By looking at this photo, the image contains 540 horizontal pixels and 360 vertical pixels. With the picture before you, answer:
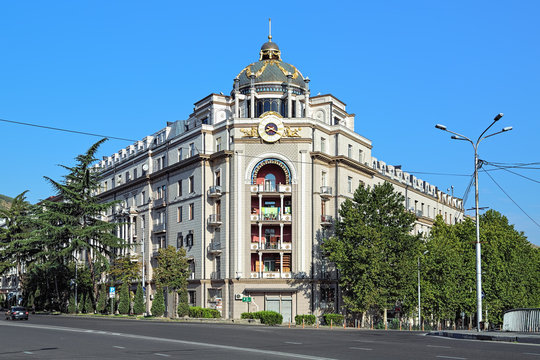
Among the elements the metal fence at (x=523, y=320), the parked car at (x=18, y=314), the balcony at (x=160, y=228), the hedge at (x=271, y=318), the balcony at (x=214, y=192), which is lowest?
the hedge at (x=271, y=318)

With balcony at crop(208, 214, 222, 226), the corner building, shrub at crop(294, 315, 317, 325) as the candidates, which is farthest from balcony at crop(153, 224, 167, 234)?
shrub at crop(294, 315, 317, 325)

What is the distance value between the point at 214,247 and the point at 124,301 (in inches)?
735

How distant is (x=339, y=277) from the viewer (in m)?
73.1

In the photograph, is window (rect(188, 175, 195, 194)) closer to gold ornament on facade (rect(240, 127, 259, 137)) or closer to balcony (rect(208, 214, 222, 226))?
balcony (rect(208, 214, 222, 226))

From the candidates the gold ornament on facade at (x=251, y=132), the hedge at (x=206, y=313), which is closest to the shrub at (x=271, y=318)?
the hedge at (x=206, y=313)

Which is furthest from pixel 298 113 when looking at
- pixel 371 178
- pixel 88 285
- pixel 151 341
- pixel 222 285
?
pixel 151 341

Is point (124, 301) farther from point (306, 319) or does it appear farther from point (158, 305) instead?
point (306, 319)

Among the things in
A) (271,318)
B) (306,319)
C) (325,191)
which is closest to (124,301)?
(306,319)

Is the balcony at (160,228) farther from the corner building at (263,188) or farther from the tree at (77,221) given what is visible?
the tree at (77,221)

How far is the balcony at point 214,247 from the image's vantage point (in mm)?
73081

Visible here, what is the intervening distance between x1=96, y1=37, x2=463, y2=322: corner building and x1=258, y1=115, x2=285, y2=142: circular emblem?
0.11m

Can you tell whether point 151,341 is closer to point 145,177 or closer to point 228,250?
point 228,250

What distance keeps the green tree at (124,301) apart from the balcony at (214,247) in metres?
17.4

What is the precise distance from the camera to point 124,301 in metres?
85.6
